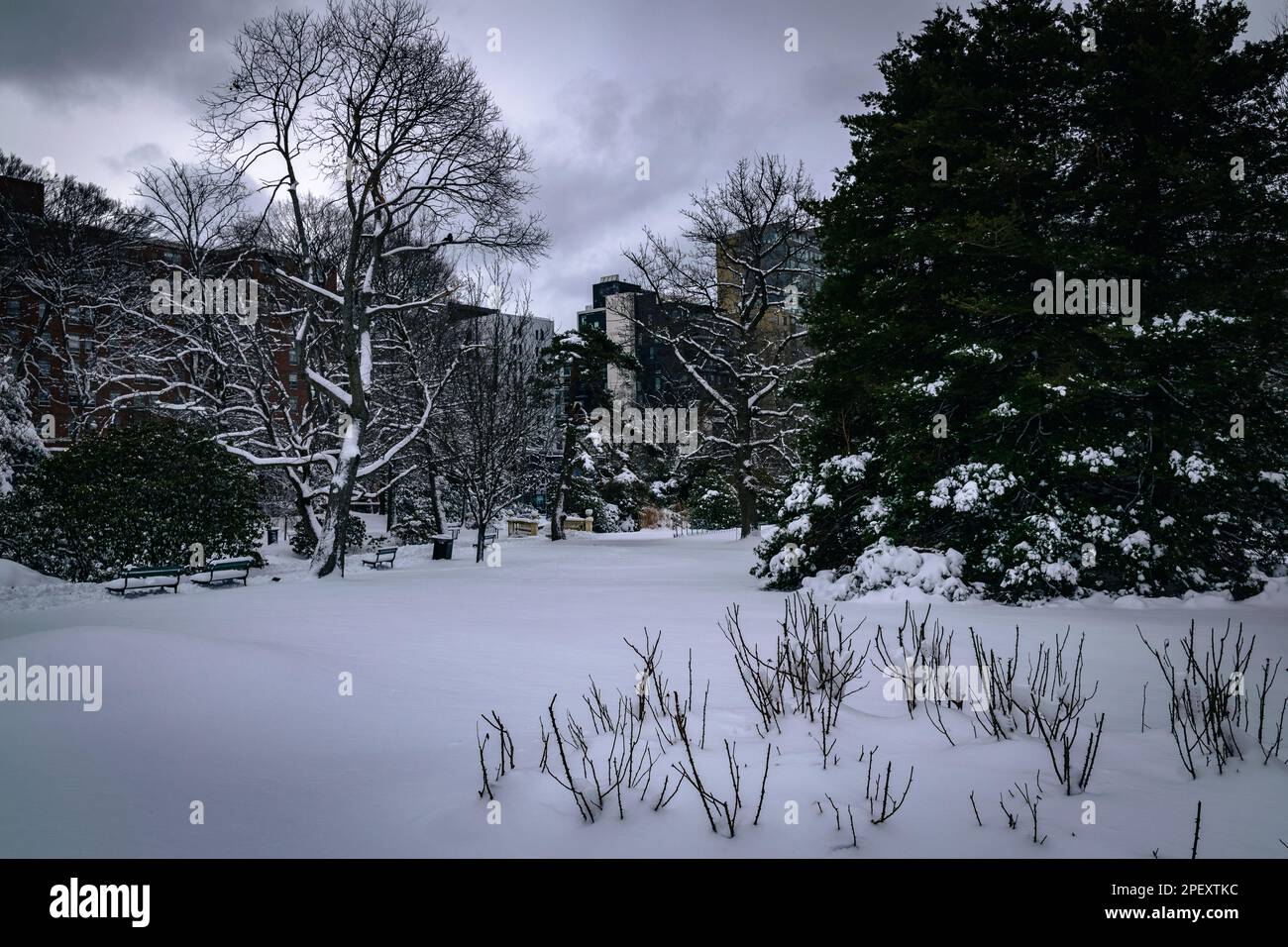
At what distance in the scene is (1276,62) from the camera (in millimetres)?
10883

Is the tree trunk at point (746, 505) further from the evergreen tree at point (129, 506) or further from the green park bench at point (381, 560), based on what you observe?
the evergreen tree at point (129, 506)

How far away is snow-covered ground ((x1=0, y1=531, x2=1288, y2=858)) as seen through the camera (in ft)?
11.8

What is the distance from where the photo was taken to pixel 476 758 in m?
4.78

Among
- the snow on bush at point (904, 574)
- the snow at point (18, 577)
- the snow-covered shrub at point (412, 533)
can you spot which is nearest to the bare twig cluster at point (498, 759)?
the snow on bush at point (904, 574)

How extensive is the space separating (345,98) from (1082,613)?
58.3 ft

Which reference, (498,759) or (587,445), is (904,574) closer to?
(498,759)

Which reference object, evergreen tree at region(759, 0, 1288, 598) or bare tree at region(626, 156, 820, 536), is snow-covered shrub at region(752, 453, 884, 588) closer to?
evergreen tree at region(759, 0, 1288, 598)

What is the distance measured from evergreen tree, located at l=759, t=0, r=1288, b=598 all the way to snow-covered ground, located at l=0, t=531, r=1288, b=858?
1.96 m

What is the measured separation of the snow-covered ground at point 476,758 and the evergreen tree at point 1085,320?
77.1 inches

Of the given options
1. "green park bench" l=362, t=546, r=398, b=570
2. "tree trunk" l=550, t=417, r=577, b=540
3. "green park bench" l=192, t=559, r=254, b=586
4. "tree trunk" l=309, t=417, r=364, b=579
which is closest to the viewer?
"green park bench" l=192, t=559, r=254, b=586

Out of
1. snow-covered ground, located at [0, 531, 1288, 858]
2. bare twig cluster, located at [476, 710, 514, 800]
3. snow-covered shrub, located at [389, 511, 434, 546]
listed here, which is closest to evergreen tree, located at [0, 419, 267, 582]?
snow-covered ground, located at [0, 531, 1288, 858]
